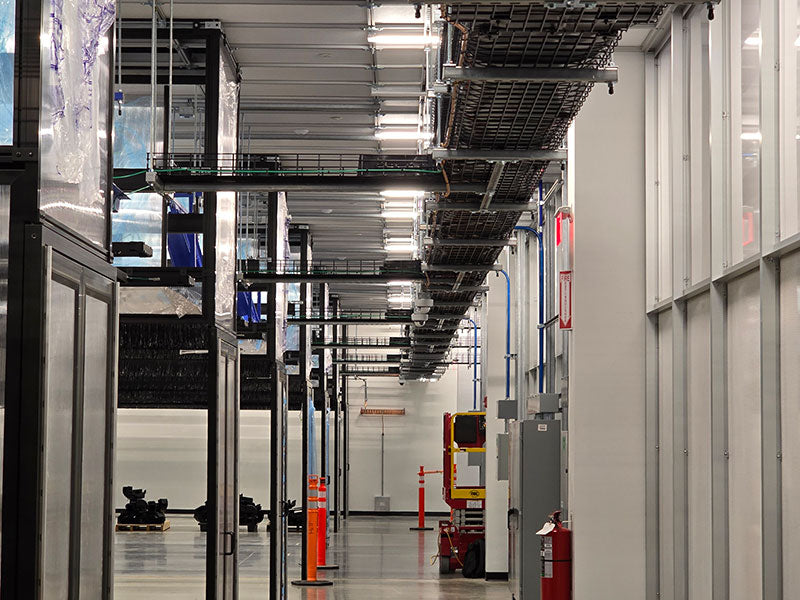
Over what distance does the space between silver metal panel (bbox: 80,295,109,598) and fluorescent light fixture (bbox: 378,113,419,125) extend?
8.19 m

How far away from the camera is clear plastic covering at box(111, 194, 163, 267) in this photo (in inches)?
379

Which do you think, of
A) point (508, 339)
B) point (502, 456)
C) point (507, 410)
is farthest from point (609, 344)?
point (508, 339)

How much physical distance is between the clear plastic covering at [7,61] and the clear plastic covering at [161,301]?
5.07 metres

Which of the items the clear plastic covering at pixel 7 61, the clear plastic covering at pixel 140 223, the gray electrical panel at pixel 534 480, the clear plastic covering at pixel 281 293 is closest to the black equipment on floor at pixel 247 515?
the clear plastic covering at pixel 281 293

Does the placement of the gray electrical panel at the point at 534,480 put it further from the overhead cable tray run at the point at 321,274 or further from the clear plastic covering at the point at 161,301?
the clear plastic covering at the point at 161,301

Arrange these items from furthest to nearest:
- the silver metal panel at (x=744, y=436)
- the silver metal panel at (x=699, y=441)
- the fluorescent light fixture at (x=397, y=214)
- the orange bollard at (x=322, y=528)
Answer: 1. the orange bollard at (x=322, y=528)
2. the fluorescent light fixture at (x=397, y=214)
3. the silver metal panel at (x=699, y=441)
4. the silver metal panel at (x=744, y=436)

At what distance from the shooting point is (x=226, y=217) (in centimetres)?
1010

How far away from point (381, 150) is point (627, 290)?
5362mm

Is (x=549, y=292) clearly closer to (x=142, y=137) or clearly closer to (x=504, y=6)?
(x=142, y=137)

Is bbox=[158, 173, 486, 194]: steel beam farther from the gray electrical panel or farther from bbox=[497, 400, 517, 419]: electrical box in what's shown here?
bbox=[497, 400, 517, 419]: electrical box

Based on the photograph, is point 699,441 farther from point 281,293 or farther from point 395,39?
point 281,293

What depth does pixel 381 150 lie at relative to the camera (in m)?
14.7

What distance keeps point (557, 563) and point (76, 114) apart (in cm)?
687

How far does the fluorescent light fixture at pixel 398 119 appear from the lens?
13148 mm
